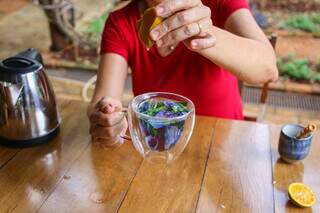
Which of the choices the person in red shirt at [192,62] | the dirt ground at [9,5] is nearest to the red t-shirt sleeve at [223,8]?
the person in red shirt at [192,62]

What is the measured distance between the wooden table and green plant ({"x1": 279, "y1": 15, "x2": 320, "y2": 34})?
291cm

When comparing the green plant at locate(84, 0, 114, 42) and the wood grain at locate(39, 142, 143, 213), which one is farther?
the green plant at locate(84, 0, 114, 42)

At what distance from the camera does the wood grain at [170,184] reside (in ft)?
2.62

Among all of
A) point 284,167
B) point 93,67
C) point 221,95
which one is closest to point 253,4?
point 93,67

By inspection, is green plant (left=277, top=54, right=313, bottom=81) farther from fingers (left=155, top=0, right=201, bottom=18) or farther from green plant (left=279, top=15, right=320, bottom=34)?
fingers (left=155, top=0, right=201, bottom=18)

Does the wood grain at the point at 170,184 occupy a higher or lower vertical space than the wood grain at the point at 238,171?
higher

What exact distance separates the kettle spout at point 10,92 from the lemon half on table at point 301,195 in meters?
0.66

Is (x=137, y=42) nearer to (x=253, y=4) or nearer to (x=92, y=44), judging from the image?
(x=92, y=44)

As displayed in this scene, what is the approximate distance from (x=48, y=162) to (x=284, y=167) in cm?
56

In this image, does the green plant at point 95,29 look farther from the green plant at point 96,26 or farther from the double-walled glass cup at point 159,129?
the double-walled glass cup at point 159,129

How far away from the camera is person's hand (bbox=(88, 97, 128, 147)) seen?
0.93m

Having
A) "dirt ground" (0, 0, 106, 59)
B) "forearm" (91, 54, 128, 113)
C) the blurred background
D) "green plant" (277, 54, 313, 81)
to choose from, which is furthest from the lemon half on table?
"dirt ground" (0, 0, 106, 59)

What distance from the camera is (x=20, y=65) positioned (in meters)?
0.98

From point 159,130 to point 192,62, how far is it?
1.53 feet
